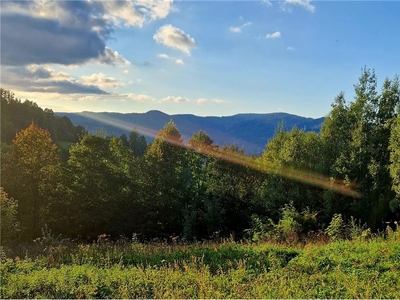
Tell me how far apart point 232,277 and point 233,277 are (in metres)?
0.02

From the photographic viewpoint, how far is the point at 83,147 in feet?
83.3

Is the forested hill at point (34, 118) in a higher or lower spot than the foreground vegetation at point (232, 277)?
higher

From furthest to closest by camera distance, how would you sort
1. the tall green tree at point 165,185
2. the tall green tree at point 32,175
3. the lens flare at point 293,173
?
the lens flare at point 293,173
the tall green tree at point 32,175
the tall green tree at point 165,185

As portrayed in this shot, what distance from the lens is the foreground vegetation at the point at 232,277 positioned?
6.19 metres

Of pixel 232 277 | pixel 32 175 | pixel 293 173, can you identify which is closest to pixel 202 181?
pixel 293 173

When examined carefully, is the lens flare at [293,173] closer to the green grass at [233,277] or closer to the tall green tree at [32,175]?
the tall green tree at [32,175]

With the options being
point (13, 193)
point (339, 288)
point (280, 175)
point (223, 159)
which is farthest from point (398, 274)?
point (13, 193)

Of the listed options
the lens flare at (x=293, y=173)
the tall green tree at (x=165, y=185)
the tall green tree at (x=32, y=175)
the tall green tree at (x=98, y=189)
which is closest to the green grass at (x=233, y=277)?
the tall green tree at (x=98, y=189)

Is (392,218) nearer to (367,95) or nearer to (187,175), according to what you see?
(367,95)

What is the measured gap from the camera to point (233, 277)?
7.18 m

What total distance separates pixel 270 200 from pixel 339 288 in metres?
18.1

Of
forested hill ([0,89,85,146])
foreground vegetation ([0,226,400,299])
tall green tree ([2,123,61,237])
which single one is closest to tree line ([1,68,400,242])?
tall green tree ([2,123,61,237])

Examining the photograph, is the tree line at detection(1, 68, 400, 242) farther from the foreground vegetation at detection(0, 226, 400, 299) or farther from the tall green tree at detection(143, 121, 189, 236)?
the foreground vegetation at detection(0, 226, 400, 299)

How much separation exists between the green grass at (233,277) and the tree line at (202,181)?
13295 mm
